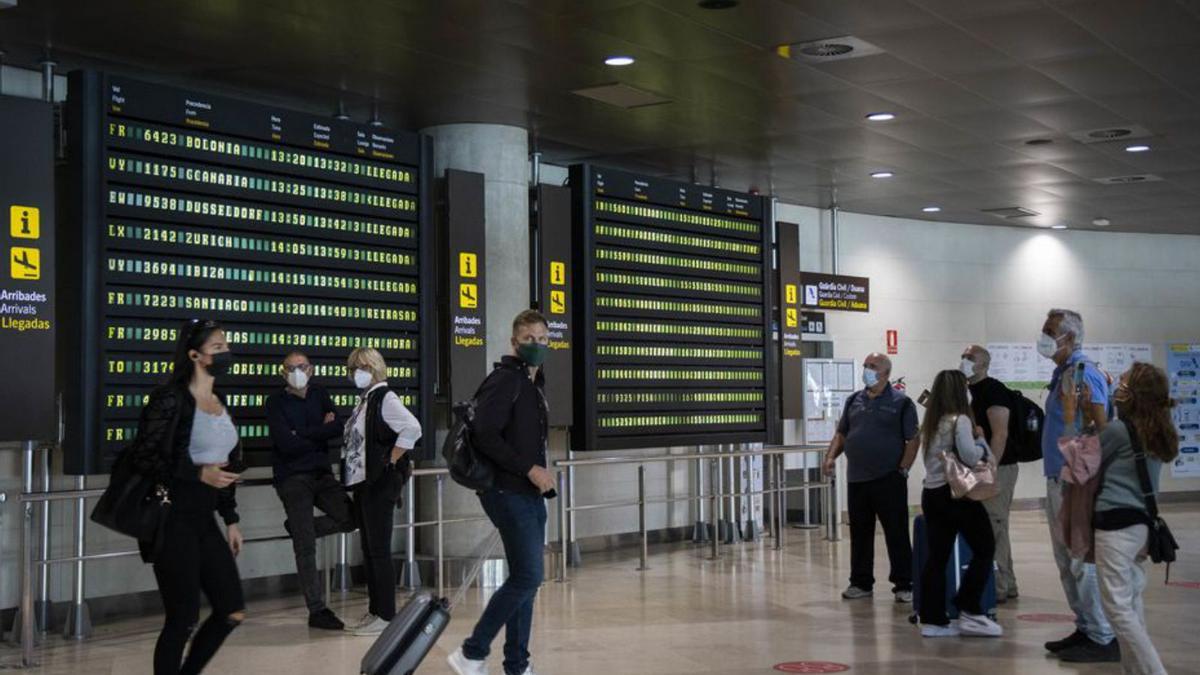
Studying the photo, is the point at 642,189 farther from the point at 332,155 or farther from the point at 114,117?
the point at 114,117

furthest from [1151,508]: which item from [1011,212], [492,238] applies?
[1011,212]

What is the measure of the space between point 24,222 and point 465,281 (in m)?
3.48

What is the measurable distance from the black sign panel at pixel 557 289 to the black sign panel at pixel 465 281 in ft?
2.08

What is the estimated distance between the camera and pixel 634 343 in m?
11.8

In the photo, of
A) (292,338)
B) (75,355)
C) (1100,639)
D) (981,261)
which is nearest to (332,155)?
(292,338)

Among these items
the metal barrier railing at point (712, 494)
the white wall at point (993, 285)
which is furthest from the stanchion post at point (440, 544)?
the white wall at point (993, 285)

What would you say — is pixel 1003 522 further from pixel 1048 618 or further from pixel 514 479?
pixel 514 479

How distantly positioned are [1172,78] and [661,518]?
6.71m

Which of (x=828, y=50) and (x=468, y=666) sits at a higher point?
(x=828, y=50)

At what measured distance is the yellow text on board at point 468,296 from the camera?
10.4 meters

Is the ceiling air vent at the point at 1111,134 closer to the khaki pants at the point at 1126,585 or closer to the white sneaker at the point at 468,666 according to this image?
the khaki pants at the point at 1126,585

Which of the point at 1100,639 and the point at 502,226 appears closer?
the point at 1100,639

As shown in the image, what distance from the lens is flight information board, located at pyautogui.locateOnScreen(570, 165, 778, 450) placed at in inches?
448

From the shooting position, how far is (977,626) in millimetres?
Result: 7902
